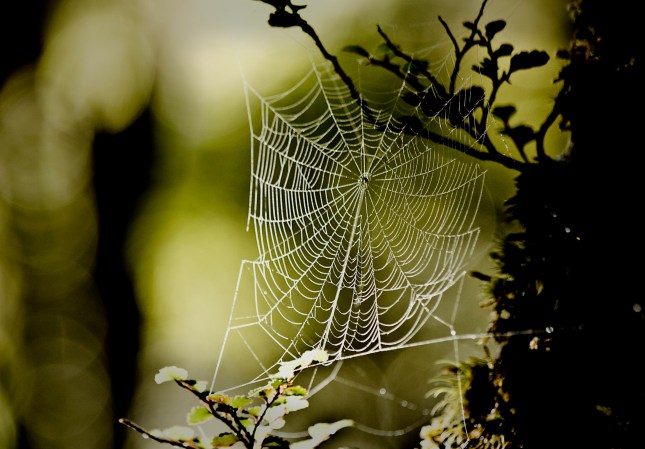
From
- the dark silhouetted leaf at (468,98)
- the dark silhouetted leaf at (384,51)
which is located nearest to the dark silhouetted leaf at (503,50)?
the dark silhouetted leaf at (468,98)

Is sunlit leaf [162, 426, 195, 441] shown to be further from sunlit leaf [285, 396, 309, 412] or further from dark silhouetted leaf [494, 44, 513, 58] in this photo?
dark silhouetted leaf [494, 44, 513, 58]

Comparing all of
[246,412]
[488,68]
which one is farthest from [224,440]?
[488,68]

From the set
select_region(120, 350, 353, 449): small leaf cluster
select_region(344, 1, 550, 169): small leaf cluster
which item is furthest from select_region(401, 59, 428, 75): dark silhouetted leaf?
select_region(120, 350, 353, 449): small leaf cluster

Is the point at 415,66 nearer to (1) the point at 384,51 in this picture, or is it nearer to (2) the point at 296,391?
(1) the point at 384,51

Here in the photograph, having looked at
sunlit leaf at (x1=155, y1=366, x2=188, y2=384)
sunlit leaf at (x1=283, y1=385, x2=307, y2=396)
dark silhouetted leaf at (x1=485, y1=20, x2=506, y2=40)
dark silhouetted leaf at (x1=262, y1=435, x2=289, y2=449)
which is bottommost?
dark silhouetted leaf at (x1=262, y1=435, x2=289, y2=449)

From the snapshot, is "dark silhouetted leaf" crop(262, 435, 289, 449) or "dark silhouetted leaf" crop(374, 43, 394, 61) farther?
"dark silhouetted leaf" crop(374, 43, 394, 61)

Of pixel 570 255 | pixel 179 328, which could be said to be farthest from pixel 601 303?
pixel 179 328

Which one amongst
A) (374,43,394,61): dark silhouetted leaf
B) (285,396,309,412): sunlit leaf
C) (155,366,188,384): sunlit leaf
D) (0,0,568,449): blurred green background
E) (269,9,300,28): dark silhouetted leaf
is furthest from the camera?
(0,0,568,449): blurred green background
